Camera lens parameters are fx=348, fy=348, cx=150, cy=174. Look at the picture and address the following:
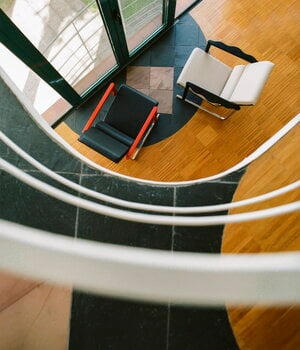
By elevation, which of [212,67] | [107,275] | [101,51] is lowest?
[101,51]

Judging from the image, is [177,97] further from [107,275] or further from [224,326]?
[107,275]

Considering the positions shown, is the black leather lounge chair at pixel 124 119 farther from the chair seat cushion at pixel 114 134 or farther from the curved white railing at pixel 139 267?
the curved white railing at pixel 139 267

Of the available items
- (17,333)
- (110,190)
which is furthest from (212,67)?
(17,333)

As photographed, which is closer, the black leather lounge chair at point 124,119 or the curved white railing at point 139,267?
the curved white railing at point 139,267

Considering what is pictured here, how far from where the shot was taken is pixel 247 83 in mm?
3375

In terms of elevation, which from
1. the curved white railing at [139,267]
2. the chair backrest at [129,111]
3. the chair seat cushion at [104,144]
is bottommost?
the chair seat cushion at [104,144]

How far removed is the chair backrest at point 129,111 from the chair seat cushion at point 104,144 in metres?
0.22

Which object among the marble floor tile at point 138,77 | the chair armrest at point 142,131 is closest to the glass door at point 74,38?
the marble floor tile at point 138,77

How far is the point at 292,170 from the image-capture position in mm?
3346

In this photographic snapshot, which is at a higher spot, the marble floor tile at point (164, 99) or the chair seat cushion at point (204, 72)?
the chair seat cushion at point (204, 72)

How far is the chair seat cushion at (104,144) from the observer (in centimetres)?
347

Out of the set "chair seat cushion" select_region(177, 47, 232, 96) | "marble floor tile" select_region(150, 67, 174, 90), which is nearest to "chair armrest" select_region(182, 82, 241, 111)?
"chair seat cushion" select_region(177, 47, 232, 96)

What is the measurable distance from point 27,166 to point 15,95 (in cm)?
65

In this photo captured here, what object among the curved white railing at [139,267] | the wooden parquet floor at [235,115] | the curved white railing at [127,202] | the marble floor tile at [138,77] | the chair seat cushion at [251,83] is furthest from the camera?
the marble floor tile at [138,77]
